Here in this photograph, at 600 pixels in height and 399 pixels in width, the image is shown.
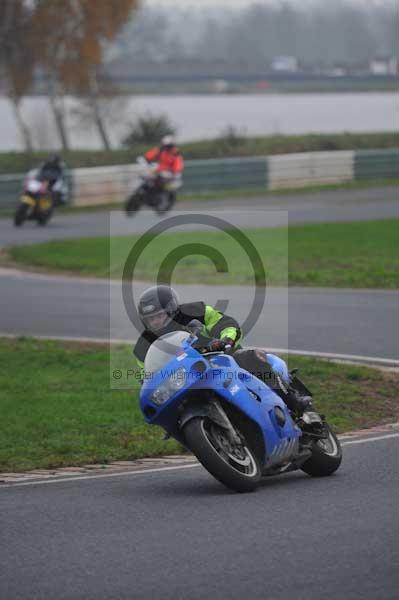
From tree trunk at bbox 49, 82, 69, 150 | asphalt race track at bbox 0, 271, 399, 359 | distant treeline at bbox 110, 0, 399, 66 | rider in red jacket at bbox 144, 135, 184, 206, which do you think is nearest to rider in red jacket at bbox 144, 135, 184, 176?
rider in red jacket at bbox 144, 135, 184, 206

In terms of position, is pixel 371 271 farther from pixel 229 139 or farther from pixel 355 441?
pixel 229 139

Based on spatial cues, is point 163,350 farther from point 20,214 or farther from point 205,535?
point 20,214

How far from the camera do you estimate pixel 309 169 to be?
117 ft

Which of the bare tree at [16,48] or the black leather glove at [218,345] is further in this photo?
the bare tree at [16,48]

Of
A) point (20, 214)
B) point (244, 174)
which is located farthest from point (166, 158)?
point (244, 174)

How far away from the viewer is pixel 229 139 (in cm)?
4000

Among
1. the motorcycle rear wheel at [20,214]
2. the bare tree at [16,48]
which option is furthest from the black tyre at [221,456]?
the bare tree at [16,48]

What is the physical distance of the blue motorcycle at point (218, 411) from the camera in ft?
A: 25.5

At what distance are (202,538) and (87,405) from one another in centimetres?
453

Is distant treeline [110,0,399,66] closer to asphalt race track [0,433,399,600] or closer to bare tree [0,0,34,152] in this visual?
bare tree [0,0,34,152]

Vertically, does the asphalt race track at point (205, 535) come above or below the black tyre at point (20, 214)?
above

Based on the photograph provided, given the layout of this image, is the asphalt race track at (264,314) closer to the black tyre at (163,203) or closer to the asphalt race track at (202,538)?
the asphalt race track at (202,538)

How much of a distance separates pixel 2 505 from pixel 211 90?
102 m

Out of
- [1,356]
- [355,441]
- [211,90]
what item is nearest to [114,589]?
[355,441]
